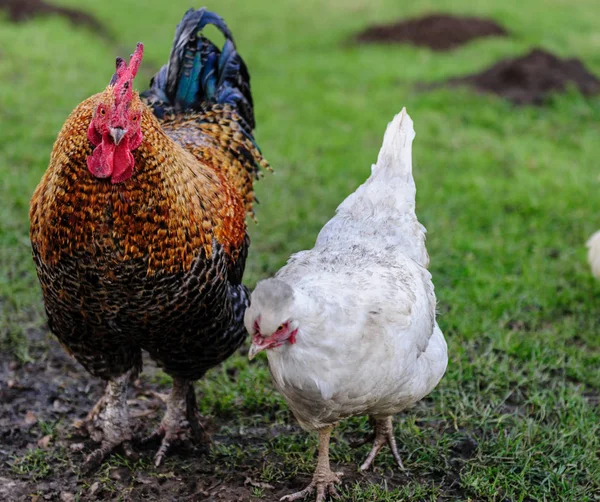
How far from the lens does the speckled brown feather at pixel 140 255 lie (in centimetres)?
305

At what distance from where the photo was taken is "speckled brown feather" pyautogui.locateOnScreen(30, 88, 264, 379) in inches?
120

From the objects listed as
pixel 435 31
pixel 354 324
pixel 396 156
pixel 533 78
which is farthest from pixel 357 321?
pixel 435 31

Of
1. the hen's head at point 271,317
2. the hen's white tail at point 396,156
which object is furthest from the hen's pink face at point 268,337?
the hen's white tail at point 396,156

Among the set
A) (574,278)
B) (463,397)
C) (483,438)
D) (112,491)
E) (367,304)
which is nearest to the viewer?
(367,304)

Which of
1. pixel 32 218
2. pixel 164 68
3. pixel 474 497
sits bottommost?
pixel 474 497

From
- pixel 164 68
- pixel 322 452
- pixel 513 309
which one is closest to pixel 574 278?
pixel 513 309

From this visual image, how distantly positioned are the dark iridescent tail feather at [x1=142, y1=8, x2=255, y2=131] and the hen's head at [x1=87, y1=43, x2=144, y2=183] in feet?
4.49

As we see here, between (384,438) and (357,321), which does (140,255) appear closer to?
(357,321)

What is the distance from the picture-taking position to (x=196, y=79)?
444 cm

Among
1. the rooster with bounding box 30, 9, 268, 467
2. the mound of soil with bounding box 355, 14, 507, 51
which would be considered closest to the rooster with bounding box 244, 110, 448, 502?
the rooster with bounding box 30, 9, 268, 467

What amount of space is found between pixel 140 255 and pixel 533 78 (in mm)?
8530

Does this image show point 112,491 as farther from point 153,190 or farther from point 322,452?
point 153,190

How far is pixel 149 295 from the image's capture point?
3.18 metres

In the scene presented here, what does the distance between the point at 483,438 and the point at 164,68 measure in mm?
3048
